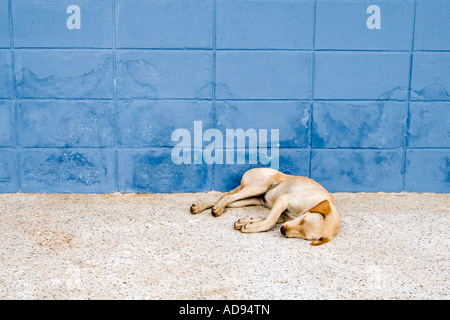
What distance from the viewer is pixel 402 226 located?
3656mm

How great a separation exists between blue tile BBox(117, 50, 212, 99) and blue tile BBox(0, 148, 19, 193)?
1143mm

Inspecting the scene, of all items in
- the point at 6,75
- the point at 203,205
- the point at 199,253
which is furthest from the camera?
the point at 6,75

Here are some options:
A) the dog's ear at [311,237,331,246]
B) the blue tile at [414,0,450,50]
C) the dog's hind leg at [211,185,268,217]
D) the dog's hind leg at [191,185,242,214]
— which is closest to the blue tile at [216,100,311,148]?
the dog's hind leg at [211,185,268,217]

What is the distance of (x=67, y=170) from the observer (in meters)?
4.29

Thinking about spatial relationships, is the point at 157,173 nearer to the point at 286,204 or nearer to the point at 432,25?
the point at 286,204

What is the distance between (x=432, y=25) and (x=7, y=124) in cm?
400

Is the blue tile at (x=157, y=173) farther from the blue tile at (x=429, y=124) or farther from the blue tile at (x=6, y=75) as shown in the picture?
the blue tile at (x=429, y=124)

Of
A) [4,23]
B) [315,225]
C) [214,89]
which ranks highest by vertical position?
[4,23]

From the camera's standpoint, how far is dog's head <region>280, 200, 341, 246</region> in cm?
326

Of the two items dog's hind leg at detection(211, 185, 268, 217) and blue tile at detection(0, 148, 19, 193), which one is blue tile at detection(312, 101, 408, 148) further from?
blue tile at detection(0, 148, 19, 193)

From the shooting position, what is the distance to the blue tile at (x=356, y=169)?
4.39 m

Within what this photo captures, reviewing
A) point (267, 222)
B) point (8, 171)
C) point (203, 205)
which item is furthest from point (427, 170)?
point (8, 171)
